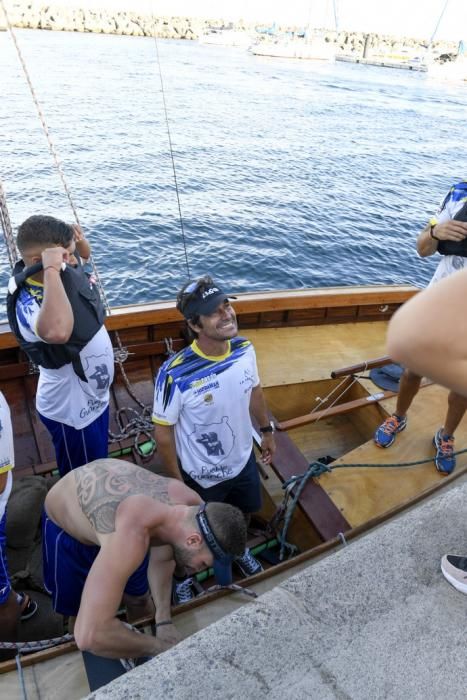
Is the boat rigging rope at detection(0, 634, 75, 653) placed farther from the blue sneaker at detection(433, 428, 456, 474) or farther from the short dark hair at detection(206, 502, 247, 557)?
the blue sneaker at detection(433, 428, 456, 474)

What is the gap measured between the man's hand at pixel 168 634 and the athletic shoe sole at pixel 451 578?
1111 mm

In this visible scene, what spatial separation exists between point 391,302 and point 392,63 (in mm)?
74860

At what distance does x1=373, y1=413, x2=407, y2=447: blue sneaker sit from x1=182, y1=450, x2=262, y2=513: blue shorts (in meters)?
1.08

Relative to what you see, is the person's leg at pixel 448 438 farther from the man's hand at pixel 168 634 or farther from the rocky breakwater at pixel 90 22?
the rocky breakwater at pixel 90 22

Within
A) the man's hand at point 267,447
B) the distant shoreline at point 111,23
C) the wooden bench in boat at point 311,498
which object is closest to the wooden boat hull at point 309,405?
the wooden bench in boat at point 311,498

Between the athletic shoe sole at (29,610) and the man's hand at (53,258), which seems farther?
the athletic shoe sole at (29,610)

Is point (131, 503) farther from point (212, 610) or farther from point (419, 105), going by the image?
point (419, 105)

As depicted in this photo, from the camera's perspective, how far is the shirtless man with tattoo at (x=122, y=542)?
1.67 meters

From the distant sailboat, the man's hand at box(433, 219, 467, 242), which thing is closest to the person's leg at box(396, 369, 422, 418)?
the man's hand at box(433, 219, 467, 242)

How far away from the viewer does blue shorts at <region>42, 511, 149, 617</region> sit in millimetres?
2129

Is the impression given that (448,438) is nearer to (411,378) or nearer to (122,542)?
(411,378)

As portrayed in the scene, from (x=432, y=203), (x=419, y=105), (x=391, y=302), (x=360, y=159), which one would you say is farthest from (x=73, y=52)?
(x=391, y=302)

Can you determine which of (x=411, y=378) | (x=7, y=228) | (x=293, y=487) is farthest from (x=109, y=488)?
(x=7, y=228)

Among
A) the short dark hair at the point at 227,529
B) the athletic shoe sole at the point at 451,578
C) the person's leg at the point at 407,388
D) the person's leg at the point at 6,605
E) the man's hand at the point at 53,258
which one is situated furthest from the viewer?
the person's leg at the point at 407,388
